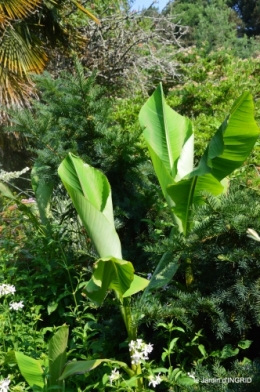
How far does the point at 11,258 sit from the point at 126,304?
1.68m

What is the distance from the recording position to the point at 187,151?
11.4ft

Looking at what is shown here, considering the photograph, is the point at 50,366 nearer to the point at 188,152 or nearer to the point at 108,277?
the point at 108,277

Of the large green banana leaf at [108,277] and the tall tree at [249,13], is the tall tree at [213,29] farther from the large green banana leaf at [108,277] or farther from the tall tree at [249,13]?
the large green banana leaf at [108,277]

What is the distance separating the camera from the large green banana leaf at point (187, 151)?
2.85 meters

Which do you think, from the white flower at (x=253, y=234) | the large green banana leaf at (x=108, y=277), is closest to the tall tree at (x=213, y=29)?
the large green banana leaf at (x=108, y=277)

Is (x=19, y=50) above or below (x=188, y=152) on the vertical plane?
below

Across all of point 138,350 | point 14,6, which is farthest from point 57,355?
point 14,6

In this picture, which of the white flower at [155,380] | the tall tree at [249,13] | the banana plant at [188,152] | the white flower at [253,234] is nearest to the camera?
the white flower at [253,234]

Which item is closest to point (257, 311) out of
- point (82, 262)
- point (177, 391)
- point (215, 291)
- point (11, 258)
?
point (215, 291)

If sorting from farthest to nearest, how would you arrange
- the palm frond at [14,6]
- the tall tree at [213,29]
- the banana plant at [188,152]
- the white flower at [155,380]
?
1. the tall tree at [213,29]
2. the palm frond at [14,6]
3. the banana plant at [188,152]
4. the white flower at [155,380]

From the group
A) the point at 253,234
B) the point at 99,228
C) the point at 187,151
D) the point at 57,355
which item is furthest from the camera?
the point at 187,151

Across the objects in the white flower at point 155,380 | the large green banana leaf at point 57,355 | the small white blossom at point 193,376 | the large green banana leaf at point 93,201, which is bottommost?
the large green banana leaf at point 57,355

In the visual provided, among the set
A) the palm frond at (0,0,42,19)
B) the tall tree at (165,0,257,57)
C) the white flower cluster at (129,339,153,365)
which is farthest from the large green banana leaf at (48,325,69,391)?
the tall tree at (165,0,257,57)

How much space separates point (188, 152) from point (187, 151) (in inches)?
0.4
